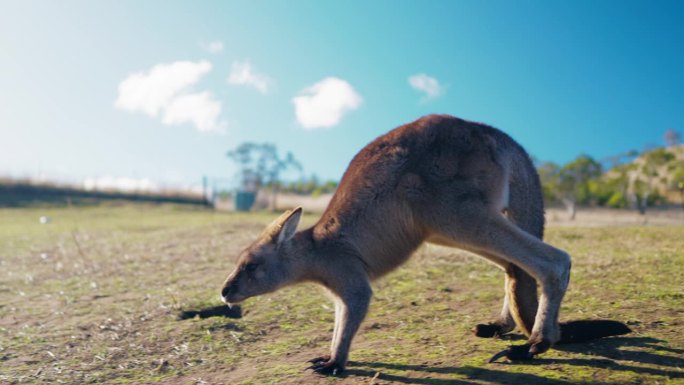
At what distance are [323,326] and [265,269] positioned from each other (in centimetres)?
100

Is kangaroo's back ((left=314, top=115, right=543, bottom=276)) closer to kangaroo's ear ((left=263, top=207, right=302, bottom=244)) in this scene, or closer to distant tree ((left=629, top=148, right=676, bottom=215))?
kangaroo's ear ((left=263, top=207, right=302, bottom=244))

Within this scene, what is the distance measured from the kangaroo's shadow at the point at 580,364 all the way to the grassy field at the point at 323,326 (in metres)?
0.01

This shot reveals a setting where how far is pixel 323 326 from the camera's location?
17.1 feet

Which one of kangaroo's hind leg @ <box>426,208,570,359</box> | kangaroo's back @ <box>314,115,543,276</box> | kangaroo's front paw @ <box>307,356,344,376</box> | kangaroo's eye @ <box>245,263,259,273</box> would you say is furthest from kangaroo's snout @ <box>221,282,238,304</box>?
kangaroo's hind leg @ <box>426,208,570,359</box>

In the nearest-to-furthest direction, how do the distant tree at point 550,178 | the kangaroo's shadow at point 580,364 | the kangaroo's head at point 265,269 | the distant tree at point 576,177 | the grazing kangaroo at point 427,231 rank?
the kangaroo's shadow at point 580,364 → the grazing kangaroo at point 427,231 → the kangaroo's head at point 265,269 → the distant tree at point 576,177 → the distant tree at point 550,178

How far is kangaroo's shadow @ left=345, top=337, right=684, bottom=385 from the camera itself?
11.2 ft

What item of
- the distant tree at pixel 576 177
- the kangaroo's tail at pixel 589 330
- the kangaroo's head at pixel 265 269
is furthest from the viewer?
the distant tree at pixel 576 177

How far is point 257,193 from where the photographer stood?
3212 centimetres

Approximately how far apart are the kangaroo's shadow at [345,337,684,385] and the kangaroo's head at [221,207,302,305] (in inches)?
35.9

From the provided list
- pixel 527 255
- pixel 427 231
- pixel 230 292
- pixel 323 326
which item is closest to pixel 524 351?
pixel 527 255

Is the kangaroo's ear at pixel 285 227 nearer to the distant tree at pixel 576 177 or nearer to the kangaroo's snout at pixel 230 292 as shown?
the kangaroo's snout at pixel 230 292

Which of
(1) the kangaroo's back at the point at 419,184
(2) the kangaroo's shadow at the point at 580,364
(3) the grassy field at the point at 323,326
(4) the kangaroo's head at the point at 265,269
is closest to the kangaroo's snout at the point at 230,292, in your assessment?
(4) the kangaroo's head at the point at 265,269

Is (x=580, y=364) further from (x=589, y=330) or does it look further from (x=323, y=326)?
(x=323, y=326)

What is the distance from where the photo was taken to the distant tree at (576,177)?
21.5 m
